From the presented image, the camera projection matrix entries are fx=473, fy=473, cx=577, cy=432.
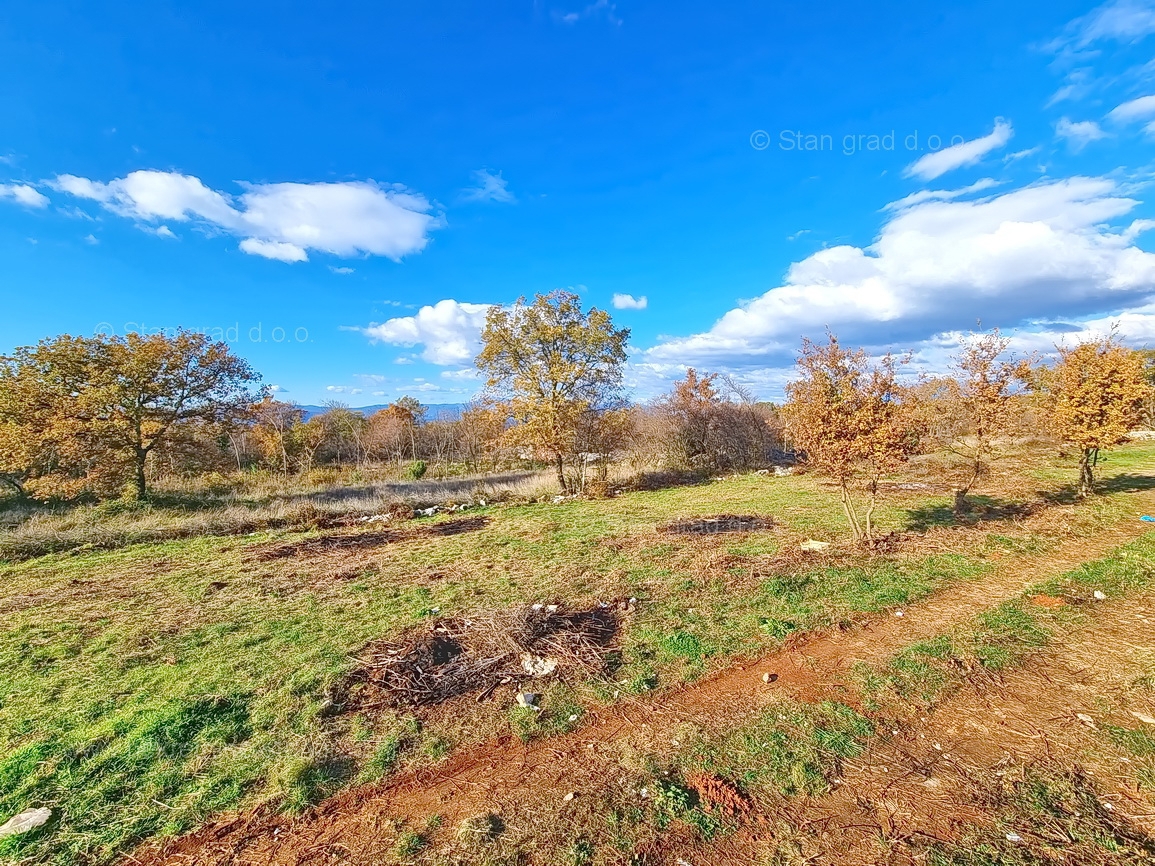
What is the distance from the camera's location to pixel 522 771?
10.6 ft

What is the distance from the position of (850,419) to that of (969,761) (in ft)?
16.9

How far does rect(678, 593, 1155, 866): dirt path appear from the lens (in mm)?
2611

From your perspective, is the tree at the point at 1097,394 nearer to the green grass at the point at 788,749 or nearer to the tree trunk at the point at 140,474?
the green grass at the point at 788,749

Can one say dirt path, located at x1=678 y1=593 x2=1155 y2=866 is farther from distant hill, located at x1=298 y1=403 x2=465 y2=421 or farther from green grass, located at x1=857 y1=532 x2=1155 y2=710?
distant hill, located at x1=298 y1=403 x2=465 y2=421

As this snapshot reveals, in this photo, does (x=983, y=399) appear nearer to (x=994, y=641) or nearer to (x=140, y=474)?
(x=994, y=641)

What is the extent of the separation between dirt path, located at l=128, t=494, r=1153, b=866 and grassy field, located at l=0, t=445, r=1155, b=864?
0.17 m

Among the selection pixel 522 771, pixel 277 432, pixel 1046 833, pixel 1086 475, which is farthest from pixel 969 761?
pixel 277 432

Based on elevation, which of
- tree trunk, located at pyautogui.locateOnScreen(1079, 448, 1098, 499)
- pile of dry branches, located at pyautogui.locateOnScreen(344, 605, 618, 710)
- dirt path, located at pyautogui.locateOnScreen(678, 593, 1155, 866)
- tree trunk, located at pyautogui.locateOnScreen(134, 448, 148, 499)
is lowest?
dirt path, located at pyautogui.locateOnScreen(678, 593, 1155, 866)

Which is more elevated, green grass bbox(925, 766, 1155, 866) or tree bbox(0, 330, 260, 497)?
tree bbox(0, 330, 260, 497)

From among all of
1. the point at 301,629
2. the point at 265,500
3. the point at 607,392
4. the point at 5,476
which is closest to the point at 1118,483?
the point at 607,392

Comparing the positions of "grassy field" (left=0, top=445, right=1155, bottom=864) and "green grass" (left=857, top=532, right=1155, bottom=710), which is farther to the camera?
"green grass" (left=857, top=532, right=1155, bottom=710)

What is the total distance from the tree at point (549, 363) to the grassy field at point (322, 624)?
371 cm

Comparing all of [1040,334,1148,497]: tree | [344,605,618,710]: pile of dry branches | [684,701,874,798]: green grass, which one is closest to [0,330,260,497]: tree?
[344,605,618,710]: pile of dry branches

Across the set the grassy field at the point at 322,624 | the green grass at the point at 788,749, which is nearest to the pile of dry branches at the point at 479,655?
the grassy field at the point at 322,624
